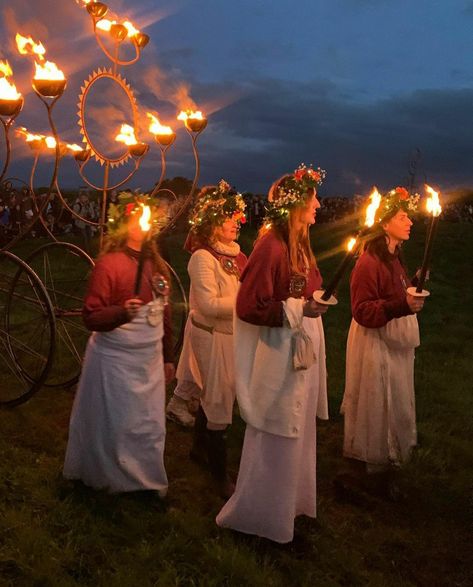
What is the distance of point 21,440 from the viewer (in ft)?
17.6

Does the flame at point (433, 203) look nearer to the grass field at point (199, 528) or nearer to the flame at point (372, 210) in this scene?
the flame at point (372, 210)

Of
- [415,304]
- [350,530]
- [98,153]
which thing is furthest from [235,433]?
[98,153]

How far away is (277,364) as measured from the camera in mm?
3805

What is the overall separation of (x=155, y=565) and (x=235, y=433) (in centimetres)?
238

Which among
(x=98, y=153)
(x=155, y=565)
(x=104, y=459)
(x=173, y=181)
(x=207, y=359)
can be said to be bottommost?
(x=155, y=565)

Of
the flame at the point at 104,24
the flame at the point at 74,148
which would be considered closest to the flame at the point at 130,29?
the flame at the point at 104,24

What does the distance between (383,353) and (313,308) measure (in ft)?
5.47

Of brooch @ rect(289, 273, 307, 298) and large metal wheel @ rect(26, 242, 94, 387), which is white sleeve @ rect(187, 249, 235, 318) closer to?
brooch @ rect(289, 273, 307, 298)

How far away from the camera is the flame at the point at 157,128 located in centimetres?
691

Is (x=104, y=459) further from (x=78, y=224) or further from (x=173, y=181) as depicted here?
(x=173, y=181)

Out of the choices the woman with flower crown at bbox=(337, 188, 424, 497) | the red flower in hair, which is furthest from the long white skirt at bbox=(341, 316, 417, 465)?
the red flower in hair

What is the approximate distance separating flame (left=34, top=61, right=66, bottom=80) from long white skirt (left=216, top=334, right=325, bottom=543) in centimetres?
302

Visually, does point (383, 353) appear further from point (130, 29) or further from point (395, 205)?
point (130, 29)

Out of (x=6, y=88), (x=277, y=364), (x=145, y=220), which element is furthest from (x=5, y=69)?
(x=277, y=364)
